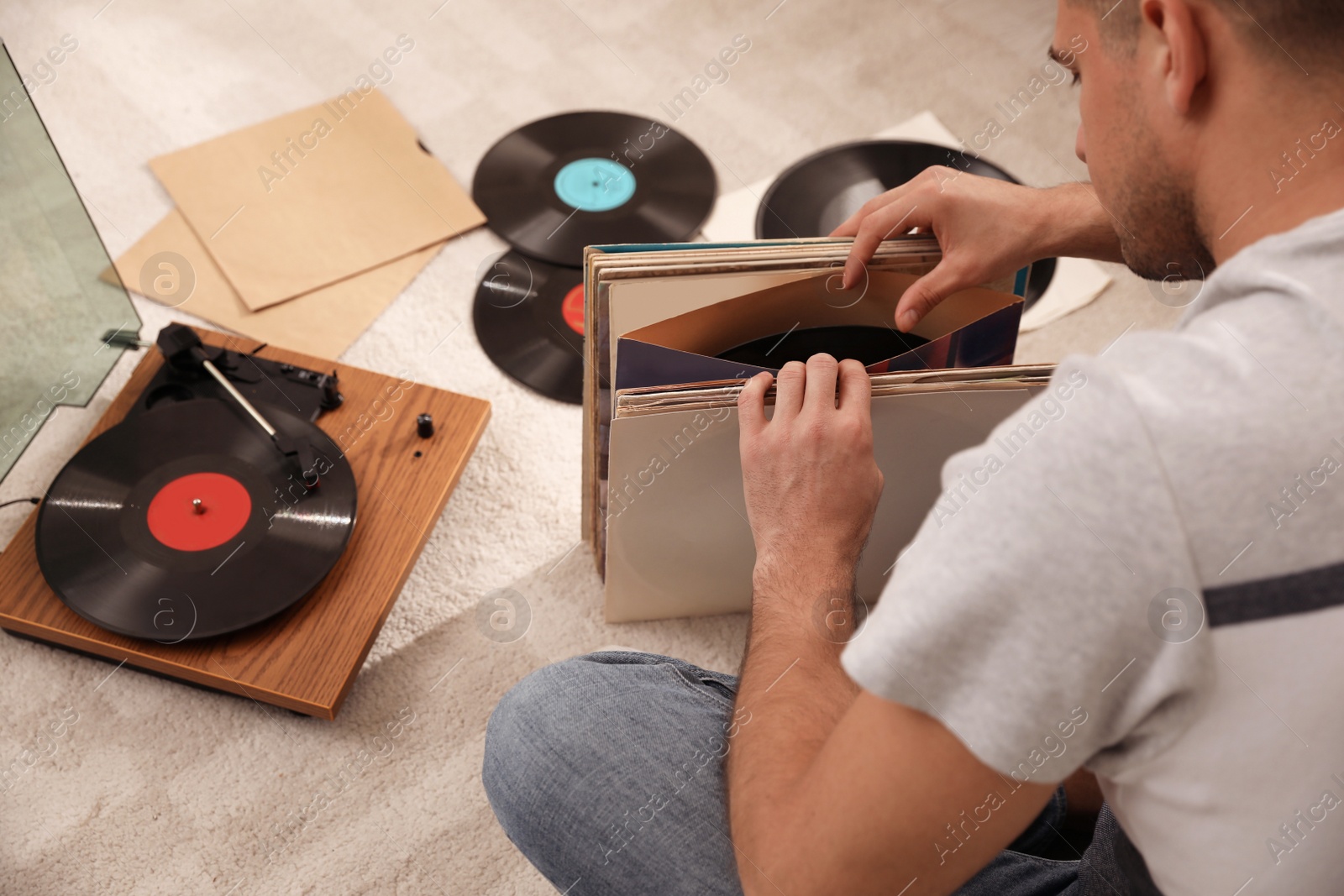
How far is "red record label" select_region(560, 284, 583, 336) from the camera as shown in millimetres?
1638

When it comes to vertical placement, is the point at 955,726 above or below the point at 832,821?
above

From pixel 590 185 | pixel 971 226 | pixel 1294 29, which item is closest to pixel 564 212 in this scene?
pixel 590 185

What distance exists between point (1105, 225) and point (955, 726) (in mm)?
692

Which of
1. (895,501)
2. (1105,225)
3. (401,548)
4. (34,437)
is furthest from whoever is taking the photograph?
(34,437)

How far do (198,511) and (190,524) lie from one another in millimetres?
18

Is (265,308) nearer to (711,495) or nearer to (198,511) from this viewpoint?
(198,511)

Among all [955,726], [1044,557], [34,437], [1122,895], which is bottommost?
[34,437]

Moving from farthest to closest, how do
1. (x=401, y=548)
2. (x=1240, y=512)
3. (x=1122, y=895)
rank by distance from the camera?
(x=401, y=548) < (x=1122, y=895) < (x=1240, y=512)

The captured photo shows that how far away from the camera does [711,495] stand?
1.08 meters

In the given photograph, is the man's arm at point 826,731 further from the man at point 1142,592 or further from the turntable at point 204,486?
the turntable at point 204,486

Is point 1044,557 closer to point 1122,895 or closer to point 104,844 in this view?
point 1122,895

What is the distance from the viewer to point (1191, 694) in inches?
20.6

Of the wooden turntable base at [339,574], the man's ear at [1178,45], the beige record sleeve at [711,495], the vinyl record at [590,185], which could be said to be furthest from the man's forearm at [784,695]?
the vinyl record at [590,185]

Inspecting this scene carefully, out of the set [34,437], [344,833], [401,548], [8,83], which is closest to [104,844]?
[344,833]
